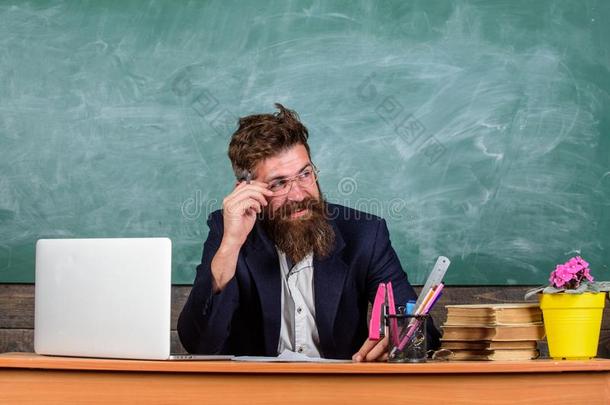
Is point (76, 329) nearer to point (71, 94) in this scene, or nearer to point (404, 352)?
point (404, 352)

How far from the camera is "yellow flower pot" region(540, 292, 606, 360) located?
2049mm

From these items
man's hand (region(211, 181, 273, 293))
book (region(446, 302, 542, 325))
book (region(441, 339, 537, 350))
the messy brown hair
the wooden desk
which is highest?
the messy brown hair

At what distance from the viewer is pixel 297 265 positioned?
272cm

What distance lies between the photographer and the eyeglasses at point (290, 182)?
106 inches

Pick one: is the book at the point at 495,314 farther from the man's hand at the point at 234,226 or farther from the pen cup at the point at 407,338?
the man's hand at the point at 234,226

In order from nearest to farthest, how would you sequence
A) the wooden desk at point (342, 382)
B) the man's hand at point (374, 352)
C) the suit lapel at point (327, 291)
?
1. the wooden desk at point (342, 382)
2. the man's hand at point (374, 352)
3. the suit lapel at point (327, 291)

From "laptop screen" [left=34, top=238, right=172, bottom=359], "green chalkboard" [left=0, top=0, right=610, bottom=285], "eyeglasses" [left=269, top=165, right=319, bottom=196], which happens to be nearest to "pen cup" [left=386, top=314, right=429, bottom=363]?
"laptop screen" [left=34, top=238, right=172, bottom=359]

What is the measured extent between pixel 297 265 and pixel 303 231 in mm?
127

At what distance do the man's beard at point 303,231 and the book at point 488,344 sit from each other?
663mm

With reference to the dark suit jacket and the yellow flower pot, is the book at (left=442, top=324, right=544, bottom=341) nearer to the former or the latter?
the yellow flower pot

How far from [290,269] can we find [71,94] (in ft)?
3.99

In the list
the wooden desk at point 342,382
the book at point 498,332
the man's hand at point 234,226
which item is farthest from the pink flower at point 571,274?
the man's hand at point 234,226

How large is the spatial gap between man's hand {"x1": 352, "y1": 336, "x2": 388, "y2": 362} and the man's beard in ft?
2.18

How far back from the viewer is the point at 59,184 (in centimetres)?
329
